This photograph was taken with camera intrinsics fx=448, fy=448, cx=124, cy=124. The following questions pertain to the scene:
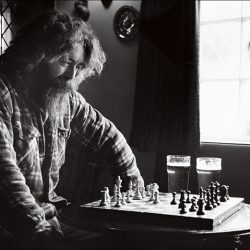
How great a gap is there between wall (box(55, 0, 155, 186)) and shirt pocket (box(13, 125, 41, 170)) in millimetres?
1742

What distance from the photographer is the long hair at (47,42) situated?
2044 mm

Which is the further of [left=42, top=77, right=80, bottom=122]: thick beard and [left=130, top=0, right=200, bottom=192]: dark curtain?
[left=130, top=0, right=200, bottom=192]: dark curtain

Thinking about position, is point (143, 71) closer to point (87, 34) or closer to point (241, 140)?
point (241, 140)

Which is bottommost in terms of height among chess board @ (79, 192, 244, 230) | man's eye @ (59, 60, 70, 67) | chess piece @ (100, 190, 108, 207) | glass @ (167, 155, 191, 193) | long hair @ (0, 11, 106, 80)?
chess board @ (79, 192, 244, 230)

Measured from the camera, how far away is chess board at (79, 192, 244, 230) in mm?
1438

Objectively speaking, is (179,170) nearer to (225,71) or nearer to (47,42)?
(47,42)

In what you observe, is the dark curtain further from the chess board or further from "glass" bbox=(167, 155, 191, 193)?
the chess board

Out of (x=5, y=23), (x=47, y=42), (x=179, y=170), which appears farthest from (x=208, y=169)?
(x=5, y=23)

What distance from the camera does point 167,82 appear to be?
3.39 m

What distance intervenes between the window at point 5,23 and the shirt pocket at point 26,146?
94.9 inches

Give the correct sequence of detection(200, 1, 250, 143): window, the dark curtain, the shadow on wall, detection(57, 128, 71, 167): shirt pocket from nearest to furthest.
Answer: detection(57, 128, 71, 167): shirt pocket < the shadow on wall < the dark curtain < detection(200, 1, 250, 143): window

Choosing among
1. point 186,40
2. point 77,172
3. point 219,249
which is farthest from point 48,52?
point 186,40

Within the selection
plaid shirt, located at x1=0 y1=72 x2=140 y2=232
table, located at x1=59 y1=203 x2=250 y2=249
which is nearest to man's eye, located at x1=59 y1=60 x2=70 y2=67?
plaid shirt, located at x1=0 y1=72 x2=140 y2=232

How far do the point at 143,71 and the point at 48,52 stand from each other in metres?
1.57
